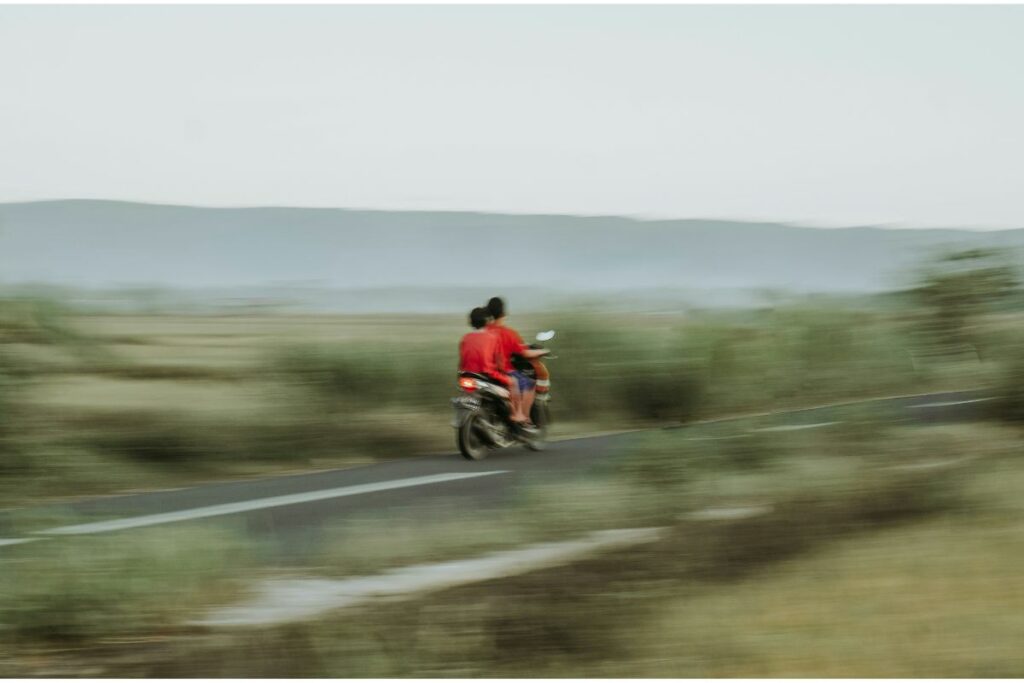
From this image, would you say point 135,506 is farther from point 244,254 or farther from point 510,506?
point 244,254

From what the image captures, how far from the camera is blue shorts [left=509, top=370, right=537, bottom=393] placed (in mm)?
13172

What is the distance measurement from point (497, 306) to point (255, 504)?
312 cm

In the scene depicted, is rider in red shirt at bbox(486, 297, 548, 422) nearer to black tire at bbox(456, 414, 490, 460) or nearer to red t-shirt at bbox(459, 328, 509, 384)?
red t-shirt at bbox(459, 328, 509, 384)

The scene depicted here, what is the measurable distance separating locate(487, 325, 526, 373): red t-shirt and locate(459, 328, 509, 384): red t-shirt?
5 centimetres

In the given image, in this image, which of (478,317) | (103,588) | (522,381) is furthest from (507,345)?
(103,588)

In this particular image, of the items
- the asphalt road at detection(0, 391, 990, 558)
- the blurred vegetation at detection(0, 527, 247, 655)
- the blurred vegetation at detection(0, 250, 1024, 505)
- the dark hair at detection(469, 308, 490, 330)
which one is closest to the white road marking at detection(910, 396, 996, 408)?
the asphalt road at detection(0, 391, 990, 558)

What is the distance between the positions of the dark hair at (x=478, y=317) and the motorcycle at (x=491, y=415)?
1.74ft

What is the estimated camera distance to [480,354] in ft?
41.7

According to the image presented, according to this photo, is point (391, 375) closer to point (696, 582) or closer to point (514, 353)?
point (514, 353)

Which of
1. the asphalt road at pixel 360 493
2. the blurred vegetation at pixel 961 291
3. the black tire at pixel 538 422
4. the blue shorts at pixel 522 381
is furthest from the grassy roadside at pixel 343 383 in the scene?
the blue shorts at pixel 522 381

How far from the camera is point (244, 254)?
2503cm

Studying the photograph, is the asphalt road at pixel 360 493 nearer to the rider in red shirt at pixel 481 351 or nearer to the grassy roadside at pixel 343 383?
the grassy roadside at pixel 343 383

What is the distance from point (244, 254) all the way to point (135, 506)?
1475cm

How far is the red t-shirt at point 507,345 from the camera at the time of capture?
12.7 m
